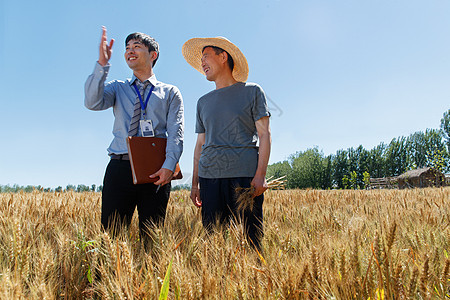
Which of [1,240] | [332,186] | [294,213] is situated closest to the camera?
[1,240]

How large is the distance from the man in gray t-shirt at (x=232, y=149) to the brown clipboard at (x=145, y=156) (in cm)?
34

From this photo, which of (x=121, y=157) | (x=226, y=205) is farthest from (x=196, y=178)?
(x=121, y=157)

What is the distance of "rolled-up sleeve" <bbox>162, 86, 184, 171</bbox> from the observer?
2125mm

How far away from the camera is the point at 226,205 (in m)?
2.27

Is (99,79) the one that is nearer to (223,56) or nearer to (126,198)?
(126,198)

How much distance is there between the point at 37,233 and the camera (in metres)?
1.90

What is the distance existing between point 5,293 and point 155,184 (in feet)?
4.03

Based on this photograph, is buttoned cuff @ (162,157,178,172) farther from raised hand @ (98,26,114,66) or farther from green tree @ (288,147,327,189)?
green tree @ (288,147,327,189)

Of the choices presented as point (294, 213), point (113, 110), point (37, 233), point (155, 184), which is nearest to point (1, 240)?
point (37, 233)

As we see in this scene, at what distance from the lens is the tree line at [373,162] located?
51.8 m

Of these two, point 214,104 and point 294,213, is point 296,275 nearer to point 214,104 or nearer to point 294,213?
point 214,104

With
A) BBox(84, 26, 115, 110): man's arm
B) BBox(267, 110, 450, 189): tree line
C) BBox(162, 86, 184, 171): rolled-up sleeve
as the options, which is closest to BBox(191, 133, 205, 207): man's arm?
BBox(162, 86, 184, 171): rolled-up sleeve

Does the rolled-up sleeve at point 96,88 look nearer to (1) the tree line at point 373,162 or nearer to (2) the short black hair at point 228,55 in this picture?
(2) the short black hair at point 228,55

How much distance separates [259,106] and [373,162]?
57913 millimetres
